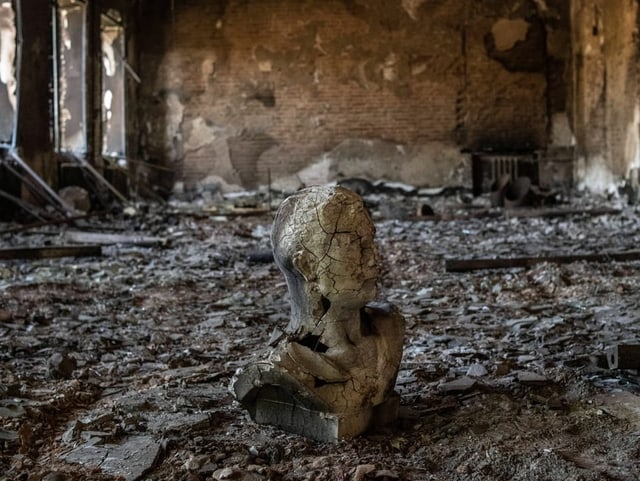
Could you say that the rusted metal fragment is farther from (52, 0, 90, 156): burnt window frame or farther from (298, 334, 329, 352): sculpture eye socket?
(52, 0, 90, 156): burnt window frame

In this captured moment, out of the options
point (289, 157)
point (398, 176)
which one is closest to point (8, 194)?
point (289, 157)

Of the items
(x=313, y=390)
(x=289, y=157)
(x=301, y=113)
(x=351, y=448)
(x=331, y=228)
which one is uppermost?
(x=301, y=113)

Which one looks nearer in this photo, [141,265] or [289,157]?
[141,265]

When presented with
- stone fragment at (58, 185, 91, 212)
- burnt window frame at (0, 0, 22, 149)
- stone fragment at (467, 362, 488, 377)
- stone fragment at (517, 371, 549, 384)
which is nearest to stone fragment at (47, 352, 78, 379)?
stone fragment at (467, 362, 488, 377)

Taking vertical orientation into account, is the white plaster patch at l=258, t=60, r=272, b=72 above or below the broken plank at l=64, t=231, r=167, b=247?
above

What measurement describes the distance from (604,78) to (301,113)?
18.3 ft

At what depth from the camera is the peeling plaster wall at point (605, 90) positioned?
419 inches

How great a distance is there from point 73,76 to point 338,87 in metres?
5.06

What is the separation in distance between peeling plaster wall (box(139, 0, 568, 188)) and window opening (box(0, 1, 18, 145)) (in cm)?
432

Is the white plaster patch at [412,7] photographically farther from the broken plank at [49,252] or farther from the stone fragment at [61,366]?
the stone fragment at [61,366]

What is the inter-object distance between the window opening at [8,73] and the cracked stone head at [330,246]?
8381 mm

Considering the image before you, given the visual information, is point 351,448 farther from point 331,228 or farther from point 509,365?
point 509,365

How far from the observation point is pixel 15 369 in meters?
2.84

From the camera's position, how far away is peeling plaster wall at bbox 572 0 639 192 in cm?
1064
